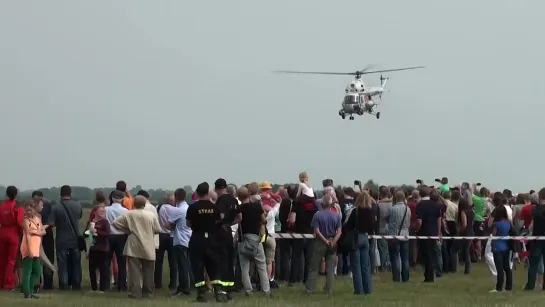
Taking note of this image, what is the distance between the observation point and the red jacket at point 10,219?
63.7 feet

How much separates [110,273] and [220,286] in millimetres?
3189

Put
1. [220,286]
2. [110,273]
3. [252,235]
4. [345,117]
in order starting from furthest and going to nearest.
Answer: [345,117] < [110,273] < [252,235] < [220,286]

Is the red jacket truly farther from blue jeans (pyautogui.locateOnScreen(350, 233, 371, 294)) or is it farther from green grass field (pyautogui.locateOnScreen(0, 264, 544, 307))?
blue jeans (pyautogui.locateOnScreen(350, 233, 371, 294))

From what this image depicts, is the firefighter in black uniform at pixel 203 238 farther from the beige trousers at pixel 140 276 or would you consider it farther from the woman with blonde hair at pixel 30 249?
the woman with blonde hair at pixel 30 249

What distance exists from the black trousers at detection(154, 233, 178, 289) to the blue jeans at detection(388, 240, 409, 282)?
4.88 metres

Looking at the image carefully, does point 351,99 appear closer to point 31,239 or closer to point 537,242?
point 537,242

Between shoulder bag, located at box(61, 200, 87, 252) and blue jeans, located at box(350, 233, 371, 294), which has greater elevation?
shoulder bag, located at box(61, 200, 87, 252)

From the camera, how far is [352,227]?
19.2 m

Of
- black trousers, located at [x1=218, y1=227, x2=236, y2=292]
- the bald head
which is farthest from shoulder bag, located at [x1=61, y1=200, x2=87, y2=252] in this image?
black trousers, located at [x1=218, y1=227, x2=236, y2=292]

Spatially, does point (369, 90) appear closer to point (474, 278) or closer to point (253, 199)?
point (474, 278)

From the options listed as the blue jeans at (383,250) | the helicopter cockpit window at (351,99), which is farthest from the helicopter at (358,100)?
the blue jeans at (383,250)

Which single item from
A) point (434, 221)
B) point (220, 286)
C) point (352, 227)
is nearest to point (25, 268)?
point (220, 286)

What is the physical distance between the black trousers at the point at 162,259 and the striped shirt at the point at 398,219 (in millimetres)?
4991

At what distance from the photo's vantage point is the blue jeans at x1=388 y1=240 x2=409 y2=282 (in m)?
22.4
